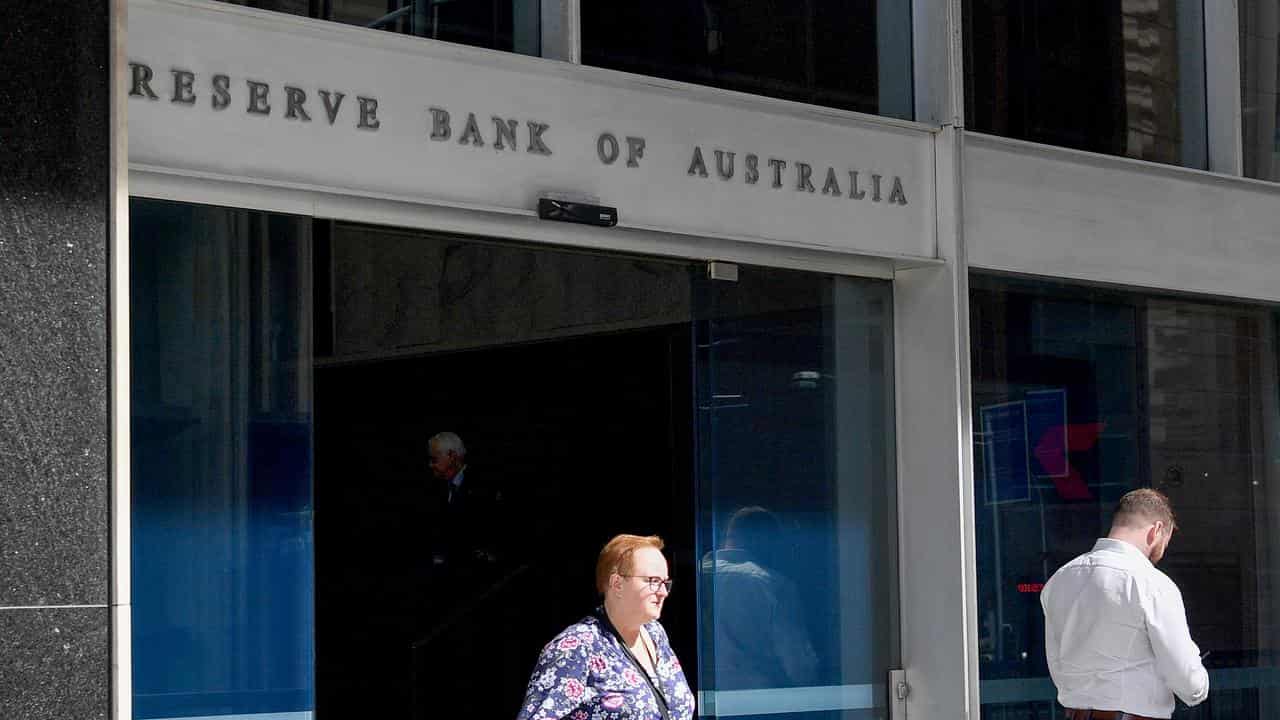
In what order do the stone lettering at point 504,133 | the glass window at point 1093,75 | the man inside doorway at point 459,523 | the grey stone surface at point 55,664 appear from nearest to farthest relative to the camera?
the grey stone surface at point 55,664 < the stone lettering at point 504,133 < the glass window at point 1093,75 < the man inside doorway at point 459,523

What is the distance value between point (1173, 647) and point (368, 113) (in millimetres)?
3558

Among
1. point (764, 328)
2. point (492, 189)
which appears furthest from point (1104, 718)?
point (492, 189)

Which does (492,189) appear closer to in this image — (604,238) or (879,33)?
(604,238)

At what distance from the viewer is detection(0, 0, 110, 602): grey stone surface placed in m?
3.76

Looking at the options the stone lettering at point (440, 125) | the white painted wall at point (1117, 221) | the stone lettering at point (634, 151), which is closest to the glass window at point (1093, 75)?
the white painted wall at point (1117, 221)

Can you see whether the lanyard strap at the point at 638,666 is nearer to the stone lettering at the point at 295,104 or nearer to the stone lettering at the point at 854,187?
the stone lettering at the point at 295,104

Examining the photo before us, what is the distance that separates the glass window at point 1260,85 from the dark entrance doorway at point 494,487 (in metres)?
3.52

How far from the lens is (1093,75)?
29.9 ft

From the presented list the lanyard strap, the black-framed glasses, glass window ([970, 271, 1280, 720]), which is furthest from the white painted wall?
the lanyard strap

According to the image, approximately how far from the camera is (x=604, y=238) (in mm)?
7055

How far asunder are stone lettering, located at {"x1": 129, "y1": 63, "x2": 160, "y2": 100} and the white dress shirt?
12.7 ft

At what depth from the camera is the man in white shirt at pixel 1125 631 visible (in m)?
6.44

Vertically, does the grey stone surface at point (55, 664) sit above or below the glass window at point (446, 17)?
below

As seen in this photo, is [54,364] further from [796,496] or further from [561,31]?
[796,496]
